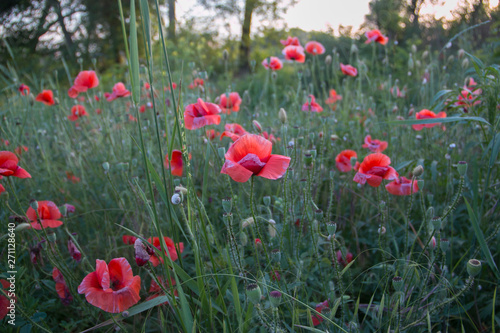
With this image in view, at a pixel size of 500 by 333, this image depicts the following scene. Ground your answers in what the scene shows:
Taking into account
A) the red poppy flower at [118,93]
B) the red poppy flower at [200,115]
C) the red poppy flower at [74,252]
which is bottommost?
the red poppy flower at [74,252]

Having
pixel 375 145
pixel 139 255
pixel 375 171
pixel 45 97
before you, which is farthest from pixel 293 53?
pixel 139 255

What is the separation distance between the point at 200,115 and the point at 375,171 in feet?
2.42

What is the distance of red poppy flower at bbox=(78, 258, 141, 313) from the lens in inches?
37.8

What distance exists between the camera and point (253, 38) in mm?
11188

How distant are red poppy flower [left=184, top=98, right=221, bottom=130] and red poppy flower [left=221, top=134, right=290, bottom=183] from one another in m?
0.49

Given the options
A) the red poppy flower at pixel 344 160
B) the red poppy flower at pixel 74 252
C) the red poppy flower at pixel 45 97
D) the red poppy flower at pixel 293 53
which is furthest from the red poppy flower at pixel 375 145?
the red poppy flower at pixel 45 97

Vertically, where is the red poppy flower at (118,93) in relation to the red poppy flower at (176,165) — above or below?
above

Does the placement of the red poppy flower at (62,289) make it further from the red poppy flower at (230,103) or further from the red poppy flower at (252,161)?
the red poppy flower at (230,103)

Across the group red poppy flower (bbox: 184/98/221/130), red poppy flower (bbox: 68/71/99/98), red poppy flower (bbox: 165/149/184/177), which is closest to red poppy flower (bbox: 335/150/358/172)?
red poppy flower (bbox: 184/98/221/130)

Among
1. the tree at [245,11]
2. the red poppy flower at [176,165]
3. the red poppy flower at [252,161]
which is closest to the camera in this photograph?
the red poppy flower at [252,161]

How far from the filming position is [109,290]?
976mm

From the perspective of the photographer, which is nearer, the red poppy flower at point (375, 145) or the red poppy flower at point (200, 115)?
the red poppy flower at point (200, 115)

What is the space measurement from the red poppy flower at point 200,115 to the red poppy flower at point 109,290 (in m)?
0.62

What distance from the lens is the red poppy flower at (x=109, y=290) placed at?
0.96 m
